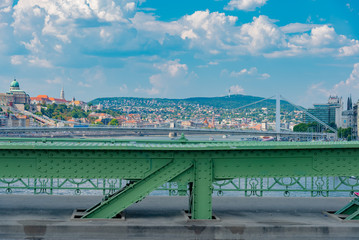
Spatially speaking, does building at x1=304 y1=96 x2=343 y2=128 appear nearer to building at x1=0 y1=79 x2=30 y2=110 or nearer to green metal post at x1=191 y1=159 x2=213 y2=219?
building at x1=0 y1=79 x2=30 y2=110

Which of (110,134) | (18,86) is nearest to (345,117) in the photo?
(110,134)

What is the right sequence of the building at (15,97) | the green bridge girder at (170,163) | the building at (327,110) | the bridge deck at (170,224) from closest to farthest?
the bridge deck at (170,224) < the green bridge girder at (170,163) < the building at (15,97) < the building at (327,110)

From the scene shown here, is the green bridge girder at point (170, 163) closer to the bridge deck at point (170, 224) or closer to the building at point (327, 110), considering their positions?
the bridge deck at point (170, 224)

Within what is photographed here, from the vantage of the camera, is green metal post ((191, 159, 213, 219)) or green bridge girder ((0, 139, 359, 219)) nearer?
green bridge girder ((0, 139, 359, 219))

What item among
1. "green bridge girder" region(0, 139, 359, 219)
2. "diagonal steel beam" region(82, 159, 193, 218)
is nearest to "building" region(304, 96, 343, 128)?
"green bridge girder" region(0, 139, 359, 219)

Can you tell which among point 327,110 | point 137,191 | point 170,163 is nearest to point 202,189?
point 170,163

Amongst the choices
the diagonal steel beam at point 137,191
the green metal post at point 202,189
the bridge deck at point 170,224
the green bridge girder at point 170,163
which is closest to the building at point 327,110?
the bridge deck at point 170,224
